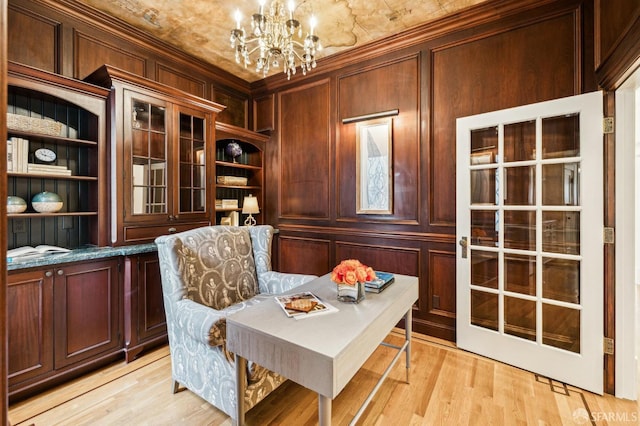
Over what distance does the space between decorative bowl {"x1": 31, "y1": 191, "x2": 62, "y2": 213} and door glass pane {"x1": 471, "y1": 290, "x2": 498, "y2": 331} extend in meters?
3.57

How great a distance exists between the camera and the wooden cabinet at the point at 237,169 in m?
3.71

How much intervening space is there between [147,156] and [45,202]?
→ 817 mm

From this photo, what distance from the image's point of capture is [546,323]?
229 centimetres

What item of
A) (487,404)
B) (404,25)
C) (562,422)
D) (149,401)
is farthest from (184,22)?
(562,422)

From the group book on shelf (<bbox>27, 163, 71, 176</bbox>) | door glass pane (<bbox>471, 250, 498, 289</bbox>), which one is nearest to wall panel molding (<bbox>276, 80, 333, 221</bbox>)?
door glass pane (<bbox>471, 250, 498, 289</bbox>)

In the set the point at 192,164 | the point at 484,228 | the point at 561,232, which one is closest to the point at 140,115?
the point at 192,164

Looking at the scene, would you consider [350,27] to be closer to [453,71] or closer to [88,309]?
[453,71]

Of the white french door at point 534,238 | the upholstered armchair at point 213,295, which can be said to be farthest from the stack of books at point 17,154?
the white french door at point 534,238

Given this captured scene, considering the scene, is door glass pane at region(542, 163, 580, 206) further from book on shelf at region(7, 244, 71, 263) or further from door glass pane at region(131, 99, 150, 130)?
book on shelf at region(7, 244, 71, 263)

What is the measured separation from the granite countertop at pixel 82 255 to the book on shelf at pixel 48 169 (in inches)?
25.1

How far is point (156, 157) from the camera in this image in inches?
109

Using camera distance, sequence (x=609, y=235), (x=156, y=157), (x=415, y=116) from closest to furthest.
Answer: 1. (x=609, y=235)
2. (x=156, y=157)
3. (x=415, y=116)

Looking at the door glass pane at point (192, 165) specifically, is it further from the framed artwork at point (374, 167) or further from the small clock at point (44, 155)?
the framed artwork at point (374, 167)

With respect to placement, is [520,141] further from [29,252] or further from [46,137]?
[29,252]
